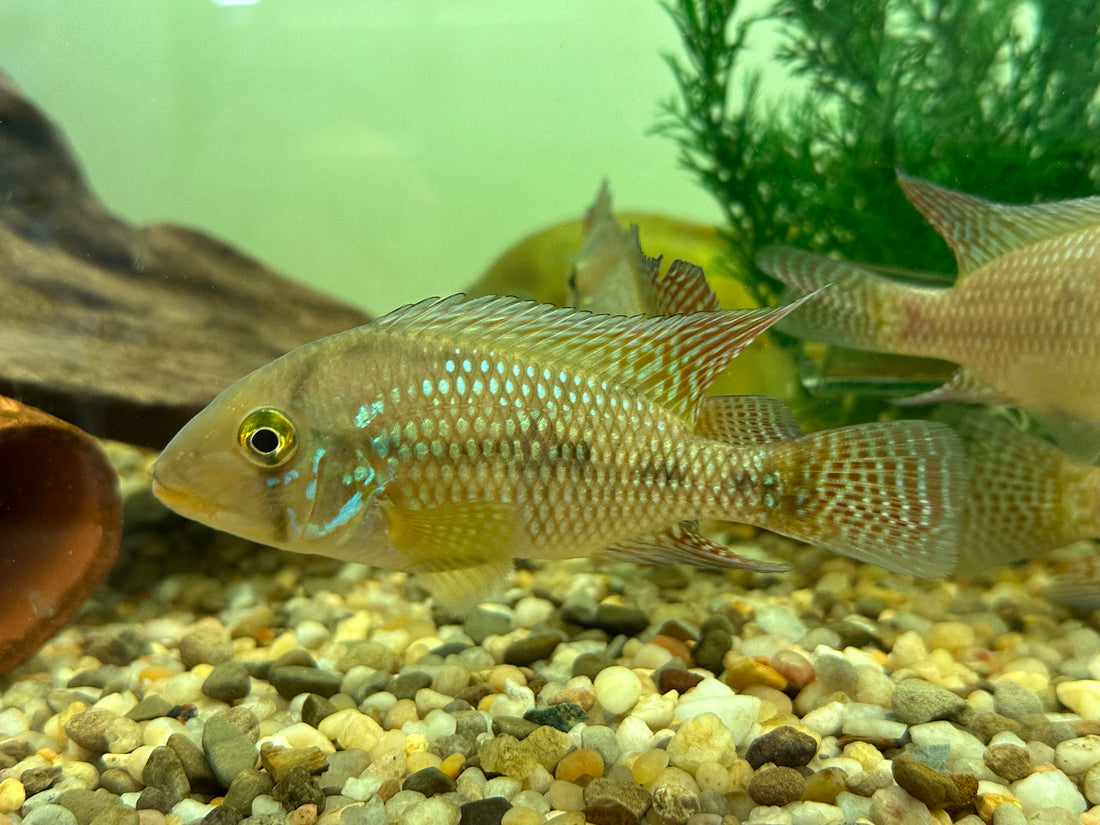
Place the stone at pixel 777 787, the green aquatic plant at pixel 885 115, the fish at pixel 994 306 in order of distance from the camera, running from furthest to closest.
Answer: the green aquatic plant at pixel 885 115, the fish at pixel 994 306, the stone at pixel 777 787

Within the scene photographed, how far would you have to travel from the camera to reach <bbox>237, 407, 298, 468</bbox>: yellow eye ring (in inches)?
68.1

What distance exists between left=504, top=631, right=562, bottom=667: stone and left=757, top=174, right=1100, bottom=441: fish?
1.42 meters

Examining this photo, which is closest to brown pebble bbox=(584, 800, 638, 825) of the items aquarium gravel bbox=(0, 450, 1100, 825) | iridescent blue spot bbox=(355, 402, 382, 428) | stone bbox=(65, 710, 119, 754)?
aquarium gravel bbox=(0, 450, 1100, 825)

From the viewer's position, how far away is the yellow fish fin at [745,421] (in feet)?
6.93

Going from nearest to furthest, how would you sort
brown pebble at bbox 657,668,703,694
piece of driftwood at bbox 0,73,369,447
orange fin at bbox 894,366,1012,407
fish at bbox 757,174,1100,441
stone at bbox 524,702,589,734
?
stone at bbox 524,702,589,734 → brown pebble at bbox 657,668,703,694 → fish at bbox 757,174,1100,441 → orange fin at bbox 894,366,1012,407 → piece of driftwood at bbox 0,73,369,447

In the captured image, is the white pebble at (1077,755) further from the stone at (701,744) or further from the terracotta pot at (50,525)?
the terracotta pot at (50,525)

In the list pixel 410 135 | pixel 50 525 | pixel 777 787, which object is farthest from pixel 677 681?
pixel 410 135

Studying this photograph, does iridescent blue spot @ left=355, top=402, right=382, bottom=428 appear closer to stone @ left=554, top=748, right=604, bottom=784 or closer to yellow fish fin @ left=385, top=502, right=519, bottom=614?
yellow fish fin @ left=385, top=502, right=519, bottom=614

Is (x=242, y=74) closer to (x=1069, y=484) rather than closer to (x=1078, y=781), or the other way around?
(x=1069, y=484)

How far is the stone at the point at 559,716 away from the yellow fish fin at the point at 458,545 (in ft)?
1.41

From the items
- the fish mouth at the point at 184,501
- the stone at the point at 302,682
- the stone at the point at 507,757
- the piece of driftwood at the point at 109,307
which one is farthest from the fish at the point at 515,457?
the piece of driftwood at the point at 109,307

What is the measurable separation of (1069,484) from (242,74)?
4588 mm

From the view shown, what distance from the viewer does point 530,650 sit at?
250 cm

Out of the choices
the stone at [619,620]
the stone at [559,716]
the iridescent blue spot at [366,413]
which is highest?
the iridescent blue spot at [366,413]
